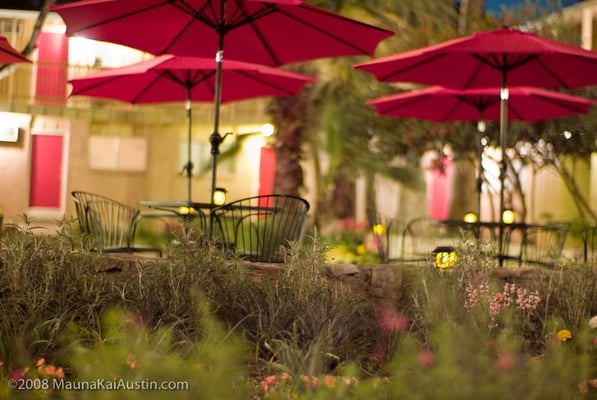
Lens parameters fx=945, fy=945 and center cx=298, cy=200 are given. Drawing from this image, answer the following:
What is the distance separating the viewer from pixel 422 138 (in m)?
16.2

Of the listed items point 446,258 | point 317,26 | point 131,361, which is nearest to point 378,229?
point 317,26

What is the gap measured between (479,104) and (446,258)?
488 cm

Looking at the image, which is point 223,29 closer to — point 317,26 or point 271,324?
point 317,26

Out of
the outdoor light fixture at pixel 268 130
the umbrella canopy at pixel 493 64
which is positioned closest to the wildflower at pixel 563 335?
the umbrella canopy at pixel 493 64

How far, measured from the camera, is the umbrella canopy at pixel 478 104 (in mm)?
10830

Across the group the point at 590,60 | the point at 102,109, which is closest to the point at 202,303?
the point at 590,60

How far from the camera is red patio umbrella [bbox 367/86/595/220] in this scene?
425 inches

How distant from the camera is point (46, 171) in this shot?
631 inches

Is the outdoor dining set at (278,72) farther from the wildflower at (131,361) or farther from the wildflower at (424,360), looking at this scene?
the wildflower at (131,361)

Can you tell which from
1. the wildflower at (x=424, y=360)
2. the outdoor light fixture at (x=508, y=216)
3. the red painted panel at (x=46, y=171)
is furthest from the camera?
the red painted panel at (x=46, y=171)

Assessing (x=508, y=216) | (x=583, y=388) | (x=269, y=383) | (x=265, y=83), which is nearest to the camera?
(x=583, y=388)

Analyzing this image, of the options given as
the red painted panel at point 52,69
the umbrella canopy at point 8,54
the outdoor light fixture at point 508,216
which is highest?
the red painted panel at point 52,69

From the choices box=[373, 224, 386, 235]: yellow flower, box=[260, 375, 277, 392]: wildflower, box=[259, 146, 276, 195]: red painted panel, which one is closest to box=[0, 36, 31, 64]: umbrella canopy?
box=[373, 224, 386, 235]: yellow flower

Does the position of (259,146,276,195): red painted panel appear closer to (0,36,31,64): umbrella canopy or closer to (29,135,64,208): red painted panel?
(29,135,64,208): red painted panel
